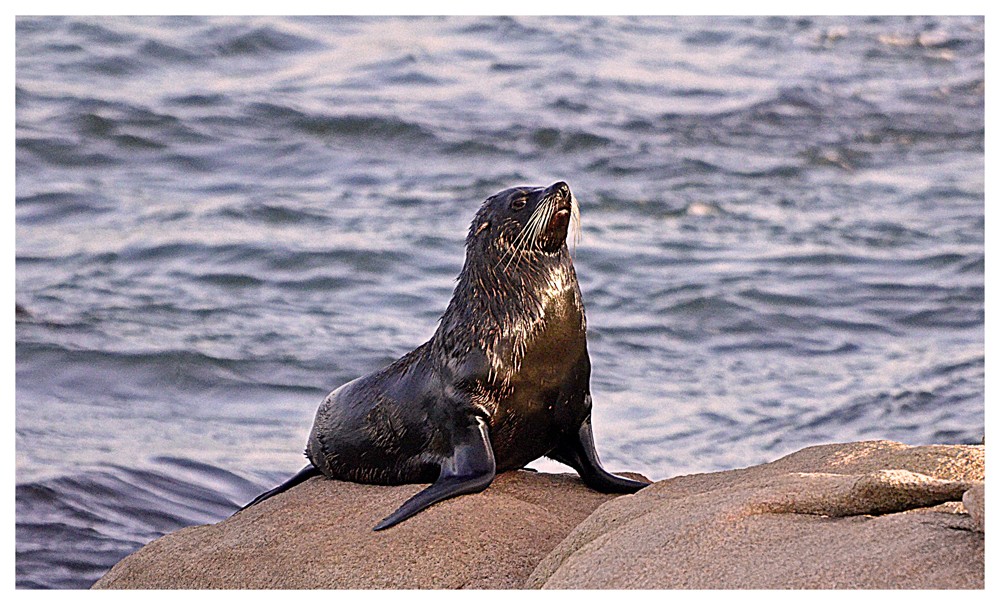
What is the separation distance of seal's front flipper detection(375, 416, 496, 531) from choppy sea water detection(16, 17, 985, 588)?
205cm

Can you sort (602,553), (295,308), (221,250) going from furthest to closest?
(221,250) → (295,308) → (602,553)

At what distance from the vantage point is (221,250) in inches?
464

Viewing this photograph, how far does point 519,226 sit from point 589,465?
0.97 meters

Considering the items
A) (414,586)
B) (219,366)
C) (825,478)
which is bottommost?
(219,366)

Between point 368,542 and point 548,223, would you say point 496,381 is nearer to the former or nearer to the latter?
point 548,223

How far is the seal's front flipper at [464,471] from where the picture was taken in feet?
15.9

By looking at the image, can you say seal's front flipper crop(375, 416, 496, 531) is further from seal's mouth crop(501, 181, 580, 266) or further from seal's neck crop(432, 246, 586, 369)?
seal's mouth crop(501, 181, 580, 266)

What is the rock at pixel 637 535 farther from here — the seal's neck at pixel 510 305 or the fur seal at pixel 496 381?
the seal's neck at pixel 510 305

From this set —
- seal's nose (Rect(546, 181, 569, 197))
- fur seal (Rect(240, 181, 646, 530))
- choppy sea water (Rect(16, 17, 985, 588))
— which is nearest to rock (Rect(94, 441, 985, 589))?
fur seal (Rect(240, 181, 646, 530))

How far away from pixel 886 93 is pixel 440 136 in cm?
580

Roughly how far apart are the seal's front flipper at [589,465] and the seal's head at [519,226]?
0.71m

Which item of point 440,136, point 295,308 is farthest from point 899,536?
point 440,136

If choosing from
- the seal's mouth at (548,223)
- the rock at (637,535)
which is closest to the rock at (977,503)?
the rock at (637,535)
